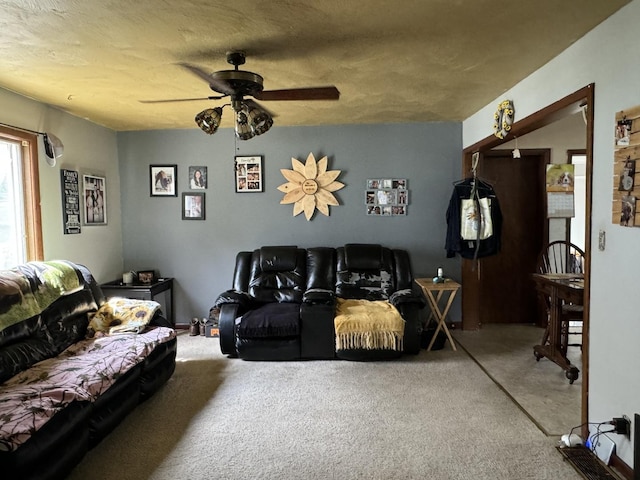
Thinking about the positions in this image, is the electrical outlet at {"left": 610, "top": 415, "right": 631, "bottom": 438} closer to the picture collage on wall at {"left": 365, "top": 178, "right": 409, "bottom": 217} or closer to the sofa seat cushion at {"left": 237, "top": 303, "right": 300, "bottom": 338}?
the sofa seat cushion at {"left": 237, "top": 303, "right": 300, "bottom": 338}

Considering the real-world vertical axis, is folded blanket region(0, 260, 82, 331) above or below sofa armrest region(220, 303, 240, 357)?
above

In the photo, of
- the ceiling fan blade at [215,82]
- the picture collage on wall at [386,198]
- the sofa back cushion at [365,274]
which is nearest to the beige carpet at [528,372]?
the sofa back cushion at [365,274]

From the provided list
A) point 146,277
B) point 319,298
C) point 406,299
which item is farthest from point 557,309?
point 146,277

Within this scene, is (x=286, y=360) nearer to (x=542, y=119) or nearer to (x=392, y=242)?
(x=392, y=242)

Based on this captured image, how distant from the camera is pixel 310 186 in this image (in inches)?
198

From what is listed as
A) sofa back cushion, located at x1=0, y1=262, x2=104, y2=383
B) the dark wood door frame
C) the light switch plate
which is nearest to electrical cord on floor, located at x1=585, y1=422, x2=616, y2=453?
the dark wood door frame

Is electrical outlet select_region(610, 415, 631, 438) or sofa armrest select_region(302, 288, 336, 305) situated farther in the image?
sofa armrest select_region(302, 288, 336, 305)

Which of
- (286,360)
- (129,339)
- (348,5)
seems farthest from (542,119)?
(129,339)

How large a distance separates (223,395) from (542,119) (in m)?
3.14

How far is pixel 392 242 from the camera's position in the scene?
16.6ft

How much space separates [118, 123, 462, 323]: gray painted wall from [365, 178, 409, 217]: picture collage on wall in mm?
71

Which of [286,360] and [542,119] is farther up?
[542,119]

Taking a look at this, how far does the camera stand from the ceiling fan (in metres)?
2.62

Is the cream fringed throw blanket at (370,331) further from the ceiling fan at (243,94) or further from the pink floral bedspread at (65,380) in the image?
the ceiling fan at (243,94)
